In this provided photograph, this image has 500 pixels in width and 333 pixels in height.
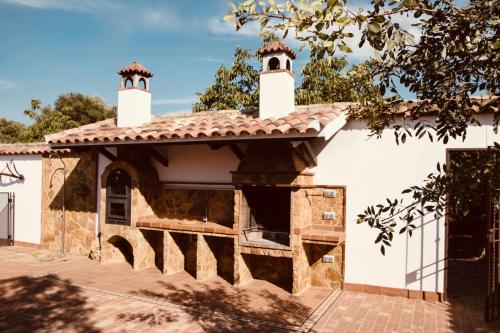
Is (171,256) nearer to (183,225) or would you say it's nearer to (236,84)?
(183,225)

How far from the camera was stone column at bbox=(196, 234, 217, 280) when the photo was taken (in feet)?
29.3

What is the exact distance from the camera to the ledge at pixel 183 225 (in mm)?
A: 8675

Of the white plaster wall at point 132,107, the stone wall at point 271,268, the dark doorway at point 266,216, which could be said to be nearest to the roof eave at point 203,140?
the dark doorway at point 266,216

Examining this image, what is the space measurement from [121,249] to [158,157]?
3.03 meters

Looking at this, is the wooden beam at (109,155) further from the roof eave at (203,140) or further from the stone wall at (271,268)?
the stone wall at (271,268)

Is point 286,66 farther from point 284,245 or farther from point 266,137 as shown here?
point 284,245

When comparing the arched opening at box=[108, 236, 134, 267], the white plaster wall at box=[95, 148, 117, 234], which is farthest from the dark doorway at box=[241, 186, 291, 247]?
the white plaster wall at box=[95, 148, 117, 234]

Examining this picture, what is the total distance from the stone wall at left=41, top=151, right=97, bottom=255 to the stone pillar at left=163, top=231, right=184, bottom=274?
3275 mm

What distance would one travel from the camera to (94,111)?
3438cm

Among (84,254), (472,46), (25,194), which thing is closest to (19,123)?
(25,194)

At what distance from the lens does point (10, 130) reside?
124 ft

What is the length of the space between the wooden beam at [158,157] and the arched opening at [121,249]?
2.44 m

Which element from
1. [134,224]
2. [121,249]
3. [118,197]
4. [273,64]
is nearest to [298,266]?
[134,224]

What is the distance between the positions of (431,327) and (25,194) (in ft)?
42.2
